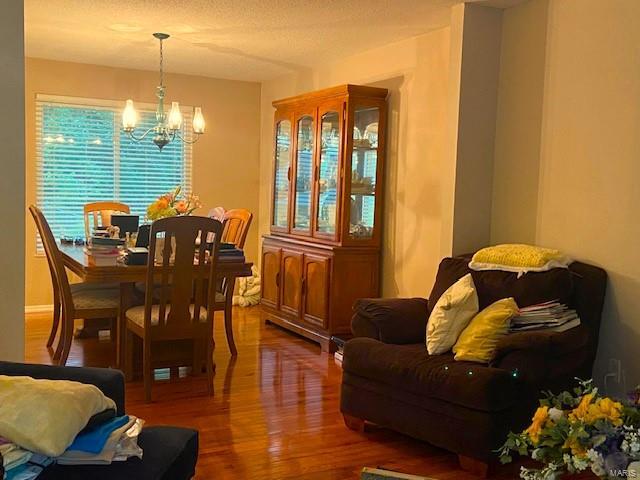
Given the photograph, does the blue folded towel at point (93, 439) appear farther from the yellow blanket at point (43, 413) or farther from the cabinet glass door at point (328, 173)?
the cabinet glass door at point (328, 173)

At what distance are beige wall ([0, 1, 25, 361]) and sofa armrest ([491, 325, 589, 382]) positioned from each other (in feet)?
7.76

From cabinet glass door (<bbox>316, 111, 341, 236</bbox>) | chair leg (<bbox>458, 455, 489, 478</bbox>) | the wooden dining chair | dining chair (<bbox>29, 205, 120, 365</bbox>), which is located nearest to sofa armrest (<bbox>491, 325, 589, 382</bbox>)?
chair leg (<bbox>458, 455, 489, 478</bbox>)

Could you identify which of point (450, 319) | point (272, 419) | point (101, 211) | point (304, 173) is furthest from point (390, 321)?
point (101, 211)

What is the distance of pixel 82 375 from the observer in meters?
2.14

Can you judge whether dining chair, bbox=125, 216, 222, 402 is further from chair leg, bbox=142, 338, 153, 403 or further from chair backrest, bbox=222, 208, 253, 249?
chair backrest, bbox=222, 208, 253, 249

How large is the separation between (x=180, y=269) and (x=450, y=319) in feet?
5.01

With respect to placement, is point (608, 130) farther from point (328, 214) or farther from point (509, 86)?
point (328, 214)

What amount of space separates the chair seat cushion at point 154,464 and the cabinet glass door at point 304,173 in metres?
3.44

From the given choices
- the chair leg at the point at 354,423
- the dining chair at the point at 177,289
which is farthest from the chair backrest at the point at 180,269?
the chair leg at the point at 354,423

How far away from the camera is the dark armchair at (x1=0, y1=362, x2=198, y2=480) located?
179 centimetres

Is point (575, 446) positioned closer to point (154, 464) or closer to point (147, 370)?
point (154, 464)

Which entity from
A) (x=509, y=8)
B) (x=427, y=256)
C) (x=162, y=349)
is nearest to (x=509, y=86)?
(x=509, y=8)

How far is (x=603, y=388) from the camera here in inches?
138

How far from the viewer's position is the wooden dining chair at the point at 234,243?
4504mm
